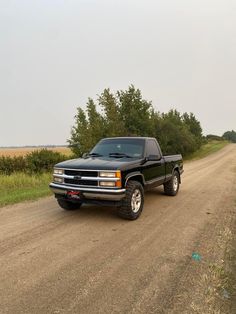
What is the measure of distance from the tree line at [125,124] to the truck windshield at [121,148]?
12.8 m

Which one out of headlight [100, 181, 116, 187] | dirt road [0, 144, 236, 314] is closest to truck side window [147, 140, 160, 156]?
dirt road [0, 144, 236, 314]

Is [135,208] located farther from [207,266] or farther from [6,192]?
[6,192]

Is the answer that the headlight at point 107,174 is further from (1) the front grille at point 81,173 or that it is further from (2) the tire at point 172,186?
(2) the tire at point 172,186

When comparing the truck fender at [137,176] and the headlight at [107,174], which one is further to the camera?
the truck fender at [137,176]

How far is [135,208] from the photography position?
682cm

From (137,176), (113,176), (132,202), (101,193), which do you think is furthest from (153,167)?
(101,193)

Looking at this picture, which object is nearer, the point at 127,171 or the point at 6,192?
the point at 127,171

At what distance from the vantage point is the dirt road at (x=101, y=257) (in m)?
3.37

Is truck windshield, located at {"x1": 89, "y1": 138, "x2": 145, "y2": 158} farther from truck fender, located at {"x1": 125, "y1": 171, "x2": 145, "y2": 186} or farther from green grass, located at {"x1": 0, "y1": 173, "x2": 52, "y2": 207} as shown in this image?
green grass, located at {"x1": 0, "y1": 173, "x2": 52, "y2": 207}

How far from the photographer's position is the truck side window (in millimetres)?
8145

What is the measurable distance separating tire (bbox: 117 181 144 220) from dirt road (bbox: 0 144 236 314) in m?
0.23

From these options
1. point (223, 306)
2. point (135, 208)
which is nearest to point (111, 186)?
point (135, 208)

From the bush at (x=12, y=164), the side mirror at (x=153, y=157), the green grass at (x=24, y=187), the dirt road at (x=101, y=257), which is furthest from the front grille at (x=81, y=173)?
the bush at (x=12, y=164)

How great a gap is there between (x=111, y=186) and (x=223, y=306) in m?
3.46
